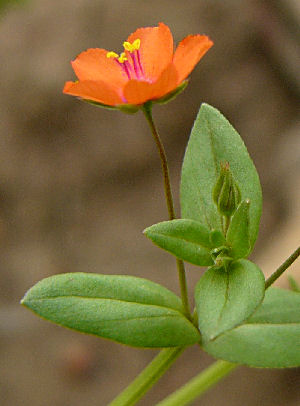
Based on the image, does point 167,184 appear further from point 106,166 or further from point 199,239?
point 106,166

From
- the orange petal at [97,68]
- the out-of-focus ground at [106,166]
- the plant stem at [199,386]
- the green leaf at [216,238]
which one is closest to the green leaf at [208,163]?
the green leaf at [216,238]

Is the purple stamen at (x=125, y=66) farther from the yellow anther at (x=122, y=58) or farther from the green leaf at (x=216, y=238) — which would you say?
the green leaf at (x=216, y=238)

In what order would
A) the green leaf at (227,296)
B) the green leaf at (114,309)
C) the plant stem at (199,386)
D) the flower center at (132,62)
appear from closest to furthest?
the green leaf at (227,296), the green leaf at (114,309), the flower center at (132,62), the plant stem at (199,386)

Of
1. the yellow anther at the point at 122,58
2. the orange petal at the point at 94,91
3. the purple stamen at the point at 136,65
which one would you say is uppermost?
the yellow anther at the point at 122,58


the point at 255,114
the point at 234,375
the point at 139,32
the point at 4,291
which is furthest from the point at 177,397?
the point at 255,114

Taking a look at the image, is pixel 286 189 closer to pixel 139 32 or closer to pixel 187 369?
pixel 187 369

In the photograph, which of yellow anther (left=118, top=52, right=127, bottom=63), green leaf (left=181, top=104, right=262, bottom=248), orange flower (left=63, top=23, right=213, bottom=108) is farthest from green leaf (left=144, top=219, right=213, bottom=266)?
yellow anther (left=118, top=52, right=127, bottom=63)
